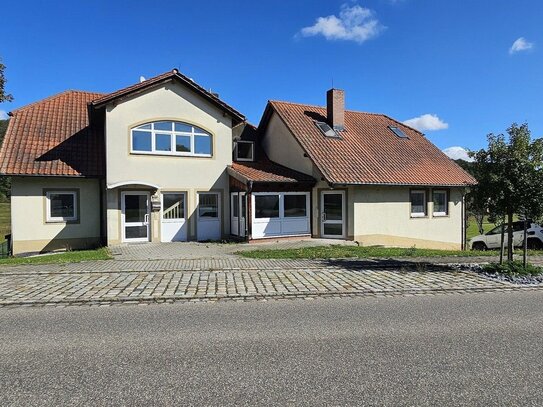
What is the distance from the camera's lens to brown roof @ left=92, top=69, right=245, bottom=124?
690 inches

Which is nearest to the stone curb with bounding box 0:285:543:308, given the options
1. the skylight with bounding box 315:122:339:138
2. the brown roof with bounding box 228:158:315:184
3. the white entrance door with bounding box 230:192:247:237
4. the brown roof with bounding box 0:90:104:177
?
the brown roof with bounding box 228:158:315:184

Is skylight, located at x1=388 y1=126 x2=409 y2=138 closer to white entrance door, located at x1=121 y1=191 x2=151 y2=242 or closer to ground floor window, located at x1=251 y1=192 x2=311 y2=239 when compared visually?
ground floor window, located at x1=251 y1=192 x2=311 y2=239

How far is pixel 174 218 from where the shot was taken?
1914 centimetres

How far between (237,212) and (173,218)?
293 cm

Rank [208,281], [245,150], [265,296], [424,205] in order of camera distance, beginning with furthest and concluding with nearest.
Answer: [245,150] → [424,205] → [208,281] → [265,296]

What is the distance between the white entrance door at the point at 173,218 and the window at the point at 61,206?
4.00 m

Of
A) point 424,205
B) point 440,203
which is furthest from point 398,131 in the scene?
point 424,205

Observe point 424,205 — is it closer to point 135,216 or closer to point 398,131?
point 398,131

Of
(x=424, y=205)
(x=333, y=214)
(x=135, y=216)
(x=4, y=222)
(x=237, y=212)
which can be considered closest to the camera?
(x=135, y=216)

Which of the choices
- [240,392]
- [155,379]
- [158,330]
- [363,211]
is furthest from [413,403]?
[363,211]

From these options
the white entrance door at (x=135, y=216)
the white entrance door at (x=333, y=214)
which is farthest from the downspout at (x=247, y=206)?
the white entrance door at (x=135, y=216)

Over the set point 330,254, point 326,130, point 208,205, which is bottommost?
point 330,254

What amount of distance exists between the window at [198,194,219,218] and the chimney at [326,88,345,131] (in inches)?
320

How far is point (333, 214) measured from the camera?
19844 millimetres
